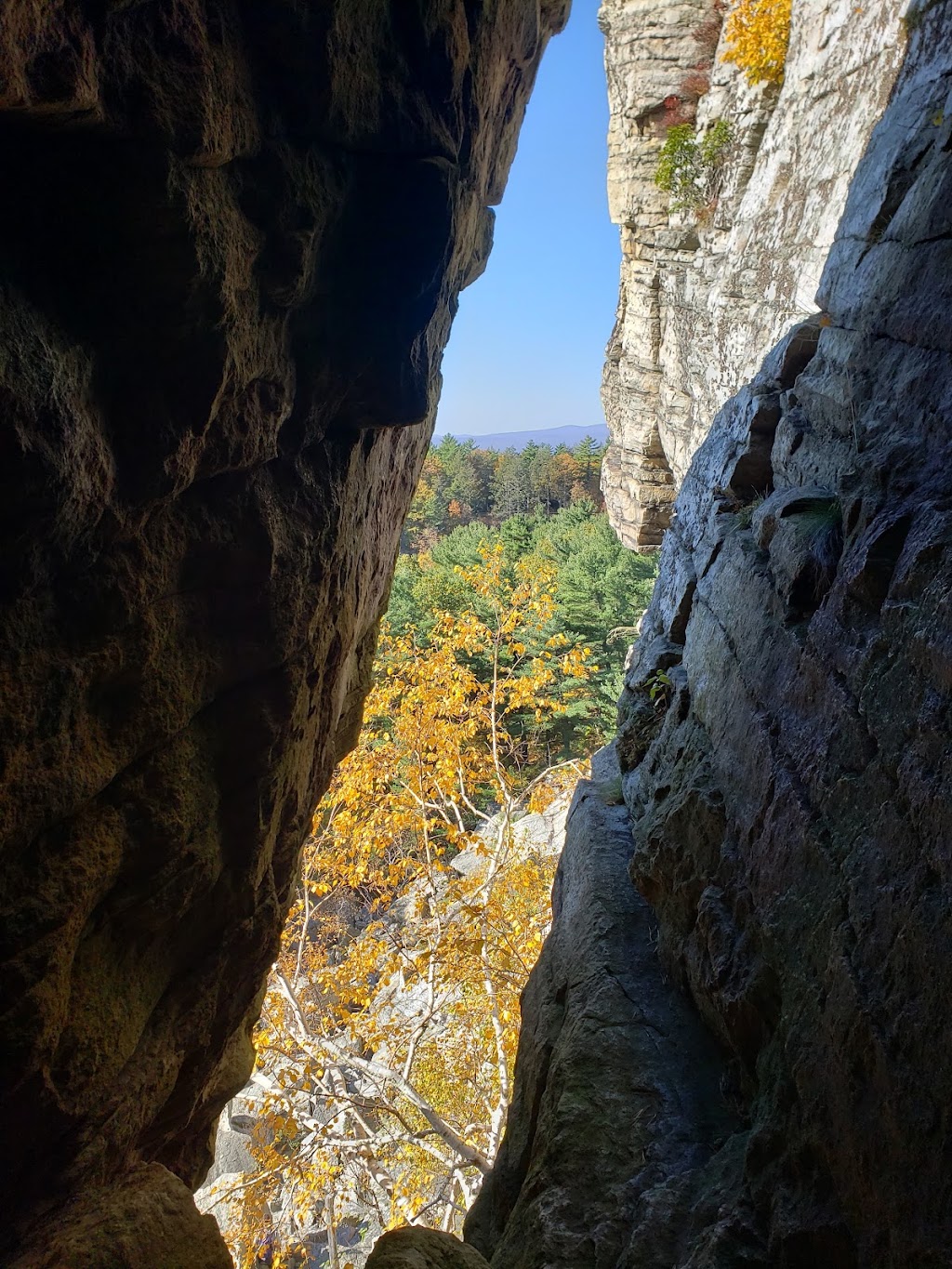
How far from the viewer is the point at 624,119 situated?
15.5 m

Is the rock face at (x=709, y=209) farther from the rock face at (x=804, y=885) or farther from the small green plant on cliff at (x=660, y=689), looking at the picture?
the small green plant on cliff at (x=660, y=689)

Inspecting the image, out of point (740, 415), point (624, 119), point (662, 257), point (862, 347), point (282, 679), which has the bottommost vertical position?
point (282, 679)

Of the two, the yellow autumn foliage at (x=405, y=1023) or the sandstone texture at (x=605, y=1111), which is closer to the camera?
the sandstone texture at (x=605, y=1111)

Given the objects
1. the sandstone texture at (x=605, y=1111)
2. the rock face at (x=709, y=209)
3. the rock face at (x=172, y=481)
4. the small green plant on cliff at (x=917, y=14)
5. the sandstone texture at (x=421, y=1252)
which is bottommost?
the sandstone texture at (x=421, y=1252)

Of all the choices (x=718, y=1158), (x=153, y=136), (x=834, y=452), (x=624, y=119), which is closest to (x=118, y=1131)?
(x=718, y=1158)

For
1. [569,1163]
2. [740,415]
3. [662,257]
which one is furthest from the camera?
[662,257]

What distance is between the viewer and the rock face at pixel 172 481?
2.50m

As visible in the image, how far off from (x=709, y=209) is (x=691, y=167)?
3.70 ft

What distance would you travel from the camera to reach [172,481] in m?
3.19

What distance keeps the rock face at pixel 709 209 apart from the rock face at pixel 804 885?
3.44 metres

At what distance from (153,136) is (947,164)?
4673 millimetres

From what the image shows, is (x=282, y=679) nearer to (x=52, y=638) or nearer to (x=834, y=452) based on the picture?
(x=52, y=638)

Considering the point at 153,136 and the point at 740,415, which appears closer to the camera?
the point at 153,136

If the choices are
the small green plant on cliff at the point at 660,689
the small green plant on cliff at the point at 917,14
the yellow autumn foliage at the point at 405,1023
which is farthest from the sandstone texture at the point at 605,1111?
the small green plant on cliff at the point at 917,14
